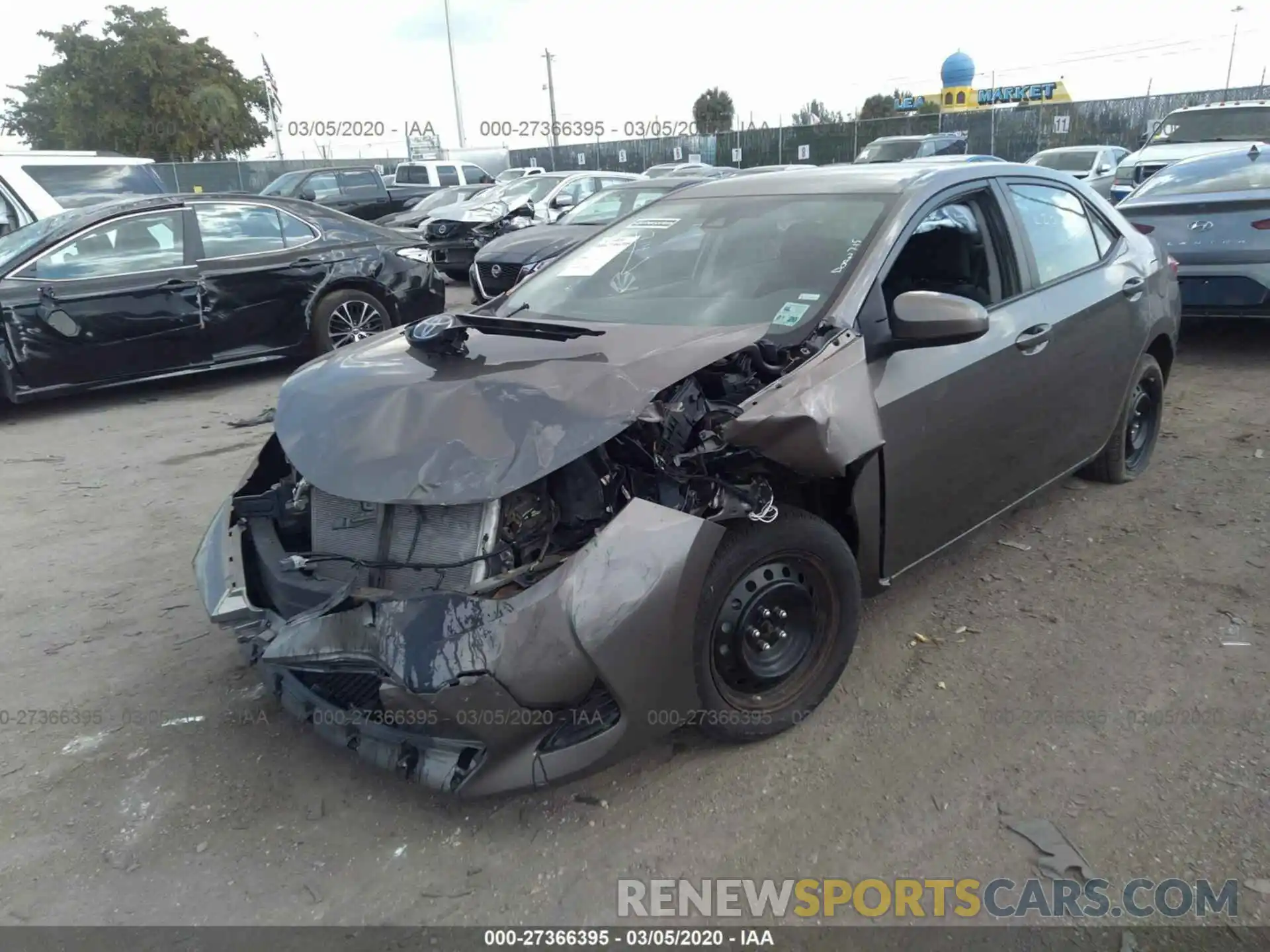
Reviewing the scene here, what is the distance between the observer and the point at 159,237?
7105mm

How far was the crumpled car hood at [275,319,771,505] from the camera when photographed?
8.09 feet

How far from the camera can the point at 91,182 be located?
989 cm

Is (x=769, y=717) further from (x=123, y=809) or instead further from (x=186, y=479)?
(x=186, y=479)

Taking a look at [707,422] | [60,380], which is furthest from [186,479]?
[707,422]

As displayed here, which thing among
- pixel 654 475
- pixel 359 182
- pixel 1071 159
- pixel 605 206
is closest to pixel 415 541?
pixel 654 475

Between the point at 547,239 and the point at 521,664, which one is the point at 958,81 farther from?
the point at 521,664

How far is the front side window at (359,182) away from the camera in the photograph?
62.3 feet

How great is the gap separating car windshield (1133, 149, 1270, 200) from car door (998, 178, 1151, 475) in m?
3.93

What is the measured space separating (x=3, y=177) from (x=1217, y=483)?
1071 centimetres

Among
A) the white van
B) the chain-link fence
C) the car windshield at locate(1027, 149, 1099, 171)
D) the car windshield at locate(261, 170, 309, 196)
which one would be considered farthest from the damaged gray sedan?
the chain-link fence

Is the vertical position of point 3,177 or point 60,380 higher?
point 3,177

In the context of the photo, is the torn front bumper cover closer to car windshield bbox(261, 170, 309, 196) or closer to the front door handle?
the front door handle

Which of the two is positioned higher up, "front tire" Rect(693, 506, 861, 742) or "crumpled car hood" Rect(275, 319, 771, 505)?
"crumpled car hood" Rect(275, 319, 771, 505)

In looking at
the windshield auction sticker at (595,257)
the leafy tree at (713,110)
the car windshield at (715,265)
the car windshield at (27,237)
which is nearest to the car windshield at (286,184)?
the car windshield at (27,237)
